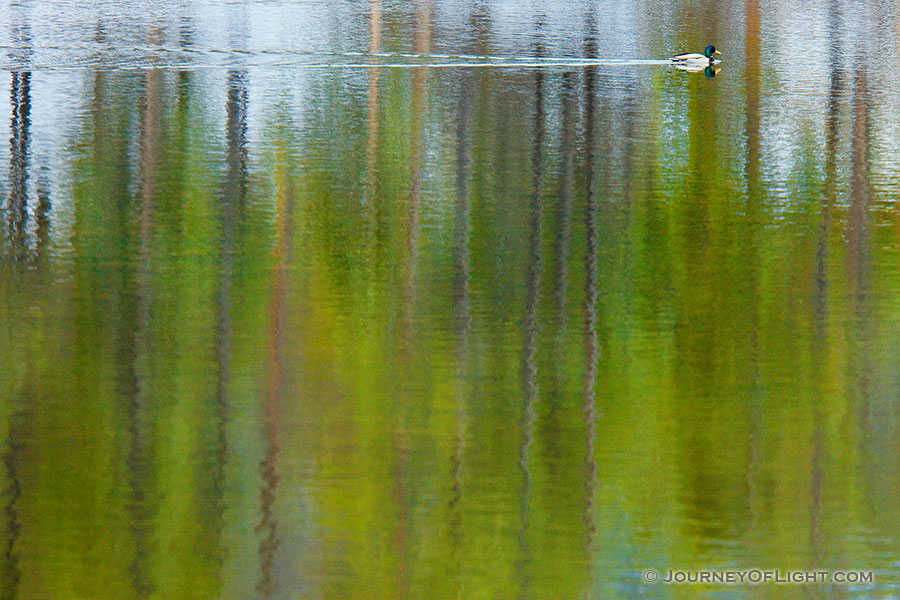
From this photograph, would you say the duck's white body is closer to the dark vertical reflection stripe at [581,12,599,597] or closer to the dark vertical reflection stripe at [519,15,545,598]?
the dark vertical reflection stripe at [581,12,599,597]

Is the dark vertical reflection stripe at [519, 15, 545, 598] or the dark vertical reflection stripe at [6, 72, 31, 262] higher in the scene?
the dark vertical reflection stripe at [6, 72, 31, 262]

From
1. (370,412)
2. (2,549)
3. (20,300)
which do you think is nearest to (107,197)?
(20,300)

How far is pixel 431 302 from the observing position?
46.1ft

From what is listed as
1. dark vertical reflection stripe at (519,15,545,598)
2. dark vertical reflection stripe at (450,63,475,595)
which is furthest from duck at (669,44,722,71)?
dark vertical reflection stripe at (519,15,545,598)

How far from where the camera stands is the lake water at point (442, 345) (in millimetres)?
8891

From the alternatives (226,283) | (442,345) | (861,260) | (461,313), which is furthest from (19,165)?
(861,260)

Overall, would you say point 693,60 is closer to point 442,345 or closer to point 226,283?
point 226,283

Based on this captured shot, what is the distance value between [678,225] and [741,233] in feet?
2.91

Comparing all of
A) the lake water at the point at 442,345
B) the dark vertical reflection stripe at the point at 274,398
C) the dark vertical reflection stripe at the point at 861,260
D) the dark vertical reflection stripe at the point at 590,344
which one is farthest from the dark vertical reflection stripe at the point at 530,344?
the dark vertical reflection stripe at the point at 861,260

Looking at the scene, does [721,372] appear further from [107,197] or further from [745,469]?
[107,197]

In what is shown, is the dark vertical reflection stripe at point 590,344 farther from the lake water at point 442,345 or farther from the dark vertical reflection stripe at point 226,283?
the dark vertical reflection stripe at point 226,283

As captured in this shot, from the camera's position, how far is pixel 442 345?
41.7ft

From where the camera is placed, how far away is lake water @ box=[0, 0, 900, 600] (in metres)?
8.89

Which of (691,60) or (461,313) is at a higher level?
(691,60)
